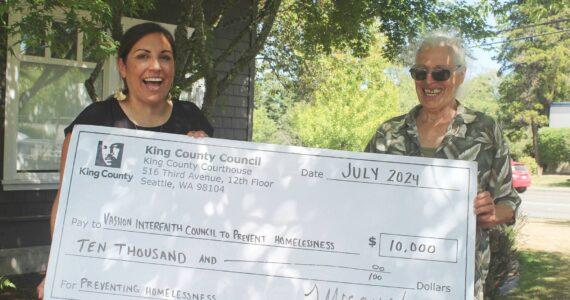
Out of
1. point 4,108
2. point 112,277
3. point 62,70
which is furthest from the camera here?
point 62,70

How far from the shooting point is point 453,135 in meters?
2.33

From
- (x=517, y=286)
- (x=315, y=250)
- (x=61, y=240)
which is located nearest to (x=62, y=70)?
(x=61, y=240)

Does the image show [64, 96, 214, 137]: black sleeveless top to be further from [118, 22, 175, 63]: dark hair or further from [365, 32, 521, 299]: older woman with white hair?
[365, 32, 521, 299]: older woman with white hair

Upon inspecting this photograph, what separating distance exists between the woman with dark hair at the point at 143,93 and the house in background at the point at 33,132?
12.5 feet

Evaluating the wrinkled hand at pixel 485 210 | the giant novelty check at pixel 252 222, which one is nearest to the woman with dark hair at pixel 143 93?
the giant novelty check at pixel 252 222

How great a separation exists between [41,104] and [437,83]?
18.6ft

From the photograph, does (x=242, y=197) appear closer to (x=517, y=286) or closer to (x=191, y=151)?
(x=191, y=151)

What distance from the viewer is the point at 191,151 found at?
2303mm

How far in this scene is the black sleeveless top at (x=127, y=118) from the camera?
7.62 feet

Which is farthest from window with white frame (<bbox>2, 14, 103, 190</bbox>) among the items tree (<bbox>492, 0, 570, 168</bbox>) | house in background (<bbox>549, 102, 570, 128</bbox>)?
house in background (<bbox>549, 102, 570, 128</bbox>)

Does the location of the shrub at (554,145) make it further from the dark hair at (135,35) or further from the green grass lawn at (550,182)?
the dark hair at (135,35)

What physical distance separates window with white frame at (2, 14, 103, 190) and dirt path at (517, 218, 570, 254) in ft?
21.1

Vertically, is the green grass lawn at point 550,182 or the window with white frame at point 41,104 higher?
the window with white frame at point 41,104

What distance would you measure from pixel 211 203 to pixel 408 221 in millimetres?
801
